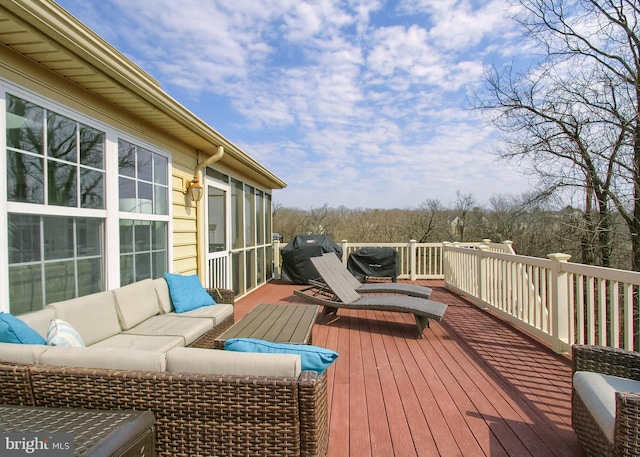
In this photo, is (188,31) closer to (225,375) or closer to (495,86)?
(225,375)

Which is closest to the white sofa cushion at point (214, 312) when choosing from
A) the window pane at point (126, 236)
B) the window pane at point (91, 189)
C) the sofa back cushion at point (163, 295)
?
the sofa back cushion at point (163, 295)

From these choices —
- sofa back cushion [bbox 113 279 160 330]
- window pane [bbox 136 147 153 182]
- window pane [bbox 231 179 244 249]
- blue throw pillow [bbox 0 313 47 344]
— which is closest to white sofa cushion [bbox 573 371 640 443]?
blue throw pillow [bbox 0 313 47 344]

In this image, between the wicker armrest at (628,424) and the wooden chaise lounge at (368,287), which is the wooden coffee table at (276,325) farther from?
the wicker armrest at (628,424)

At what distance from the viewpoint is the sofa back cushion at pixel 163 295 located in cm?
354

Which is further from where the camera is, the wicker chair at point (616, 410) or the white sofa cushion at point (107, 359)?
the white sofa cushion at point (107, 359)

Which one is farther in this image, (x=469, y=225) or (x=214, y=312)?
(x=469, y=225)

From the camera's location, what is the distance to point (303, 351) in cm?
164

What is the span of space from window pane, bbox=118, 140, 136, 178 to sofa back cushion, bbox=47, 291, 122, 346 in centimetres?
121

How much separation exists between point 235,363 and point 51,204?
1977 mm

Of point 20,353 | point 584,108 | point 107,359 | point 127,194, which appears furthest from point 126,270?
point 584,108

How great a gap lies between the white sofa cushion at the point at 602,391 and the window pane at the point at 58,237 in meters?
3.35

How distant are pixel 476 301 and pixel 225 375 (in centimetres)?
507

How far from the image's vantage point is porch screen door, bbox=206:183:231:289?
17.3ft

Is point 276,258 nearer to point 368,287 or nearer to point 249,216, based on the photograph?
point 249,216
